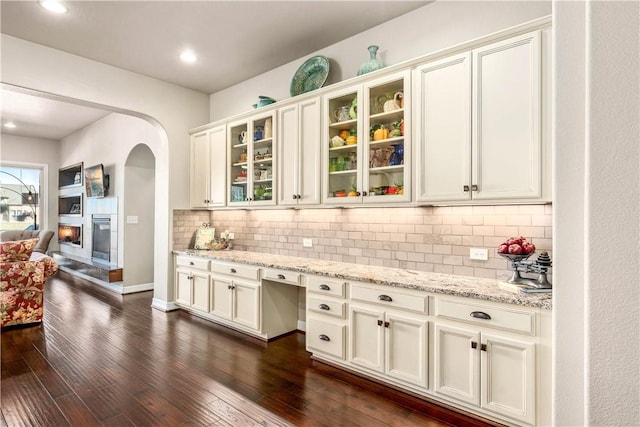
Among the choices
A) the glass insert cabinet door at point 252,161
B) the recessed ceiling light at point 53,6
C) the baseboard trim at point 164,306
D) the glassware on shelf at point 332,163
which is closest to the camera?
the recessed ceiling light at point 53,6

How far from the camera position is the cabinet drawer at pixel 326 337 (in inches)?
111

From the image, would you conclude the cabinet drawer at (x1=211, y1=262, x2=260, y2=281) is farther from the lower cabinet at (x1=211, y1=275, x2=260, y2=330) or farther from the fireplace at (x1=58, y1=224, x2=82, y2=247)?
the fireplace at (x1=58, y1=224, x2=82, y2=247)

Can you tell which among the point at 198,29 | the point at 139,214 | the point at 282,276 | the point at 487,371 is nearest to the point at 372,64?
the point at 198,29

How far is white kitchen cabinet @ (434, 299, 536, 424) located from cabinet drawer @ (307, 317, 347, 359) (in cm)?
79

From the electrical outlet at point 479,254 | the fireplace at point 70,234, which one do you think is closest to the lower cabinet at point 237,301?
the electrical outlet at point 479,254

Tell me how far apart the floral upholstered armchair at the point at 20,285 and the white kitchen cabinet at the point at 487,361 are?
180 inches

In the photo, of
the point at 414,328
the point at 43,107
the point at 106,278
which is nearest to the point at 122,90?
the point at 43,107

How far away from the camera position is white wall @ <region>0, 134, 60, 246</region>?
7949 mm

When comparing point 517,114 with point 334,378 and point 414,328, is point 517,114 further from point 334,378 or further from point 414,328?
point 334,378

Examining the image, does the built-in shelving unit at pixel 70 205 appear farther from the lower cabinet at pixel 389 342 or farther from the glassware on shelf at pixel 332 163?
the lower cabinet at pixel 389 342

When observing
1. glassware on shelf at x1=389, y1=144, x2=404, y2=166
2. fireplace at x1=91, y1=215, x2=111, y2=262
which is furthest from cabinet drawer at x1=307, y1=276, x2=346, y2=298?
fireplace at x1=91, y1=215, x2=111, y2=262

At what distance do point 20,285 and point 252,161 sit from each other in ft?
10.1
